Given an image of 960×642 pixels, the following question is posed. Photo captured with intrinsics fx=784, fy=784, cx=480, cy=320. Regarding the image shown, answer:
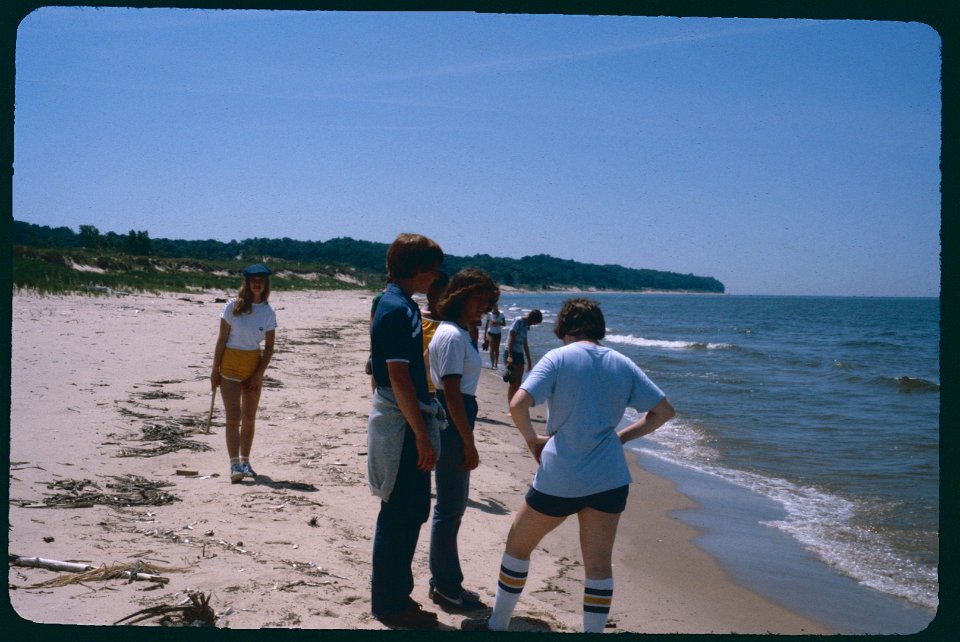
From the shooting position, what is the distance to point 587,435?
3.33m

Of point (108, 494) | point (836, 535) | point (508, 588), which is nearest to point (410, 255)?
point (508, 588)

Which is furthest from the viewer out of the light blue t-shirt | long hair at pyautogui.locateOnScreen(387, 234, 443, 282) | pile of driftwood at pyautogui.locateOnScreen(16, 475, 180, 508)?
pile of driftwood at pyautogui.locateOnScreen(16, 475, 180, 508)

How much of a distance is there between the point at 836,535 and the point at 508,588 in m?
4.32

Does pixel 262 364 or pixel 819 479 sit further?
pixel 819 479

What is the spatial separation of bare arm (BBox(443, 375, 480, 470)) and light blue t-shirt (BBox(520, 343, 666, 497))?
1.59ft

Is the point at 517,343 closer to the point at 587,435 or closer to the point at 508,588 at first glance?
the point at 508,588

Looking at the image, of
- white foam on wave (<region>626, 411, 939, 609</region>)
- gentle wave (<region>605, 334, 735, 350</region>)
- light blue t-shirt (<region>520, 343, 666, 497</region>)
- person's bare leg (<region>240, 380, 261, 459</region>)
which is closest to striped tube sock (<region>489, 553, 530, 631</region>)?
light blue t-shirt (<region>520, 343, 666, 497</region>)

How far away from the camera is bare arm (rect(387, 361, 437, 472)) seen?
343 cm

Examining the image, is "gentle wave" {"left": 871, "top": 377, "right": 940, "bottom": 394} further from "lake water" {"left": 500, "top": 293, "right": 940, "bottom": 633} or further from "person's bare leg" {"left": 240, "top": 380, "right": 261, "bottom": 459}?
"person's bare leg" {"left": 240, "top": 380, "right": 261, "bottom": 459}

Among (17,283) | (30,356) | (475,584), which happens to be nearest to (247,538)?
(475,584)

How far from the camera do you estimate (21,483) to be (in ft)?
16.5

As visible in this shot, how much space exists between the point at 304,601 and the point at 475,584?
1.07 metres

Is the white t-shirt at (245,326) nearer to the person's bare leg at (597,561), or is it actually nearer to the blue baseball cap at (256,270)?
the blue baseball cap at (256,270)

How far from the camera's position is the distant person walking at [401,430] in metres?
3.46
